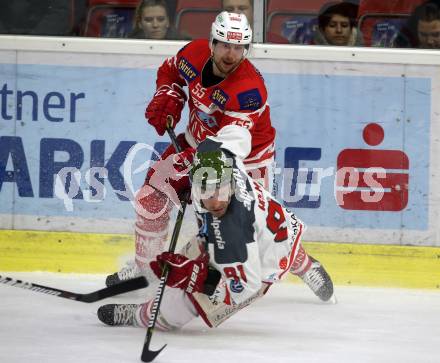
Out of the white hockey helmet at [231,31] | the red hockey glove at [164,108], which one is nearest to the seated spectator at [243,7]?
the red hockey glove at [164,108]

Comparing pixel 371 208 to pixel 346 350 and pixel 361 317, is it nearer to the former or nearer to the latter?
pixel 361 317

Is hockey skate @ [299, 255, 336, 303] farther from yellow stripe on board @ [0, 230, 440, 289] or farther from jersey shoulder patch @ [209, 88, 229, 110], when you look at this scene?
jersey shoulder patch @ [209, 88, 229, 110]

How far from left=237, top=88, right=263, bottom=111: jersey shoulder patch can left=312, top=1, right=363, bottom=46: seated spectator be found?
3.53ft

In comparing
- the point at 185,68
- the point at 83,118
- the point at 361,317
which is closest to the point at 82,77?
the point at 83,118

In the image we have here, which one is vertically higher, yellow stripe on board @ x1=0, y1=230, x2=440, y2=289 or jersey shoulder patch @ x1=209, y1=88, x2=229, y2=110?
jersey shoulder patch @ x1=209, y1=88, x2=229, y2=110

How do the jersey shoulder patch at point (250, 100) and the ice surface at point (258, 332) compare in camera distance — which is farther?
the jersey shoulder patch at point (250, 100)

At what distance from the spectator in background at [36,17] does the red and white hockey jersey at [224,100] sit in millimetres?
867

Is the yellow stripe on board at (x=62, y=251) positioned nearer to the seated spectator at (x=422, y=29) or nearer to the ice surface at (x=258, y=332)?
the ice surface at (x=258, y=332)

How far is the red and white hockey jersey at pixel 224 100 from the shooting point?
4.50 metres

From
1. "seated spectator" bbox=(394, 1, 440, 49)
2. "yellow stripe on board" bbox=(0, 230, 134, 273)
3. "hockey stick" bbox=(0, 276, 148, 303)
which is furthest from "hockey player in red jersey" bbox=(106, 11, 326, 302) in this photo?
"seated spectator" bbox=(394, 1, 440, 49)

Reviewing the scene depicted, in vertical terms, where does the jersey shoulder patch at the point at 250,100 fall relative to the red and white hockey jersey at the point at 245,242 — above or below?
above

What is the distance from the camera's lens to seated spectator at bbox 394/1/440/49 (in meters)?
5.49

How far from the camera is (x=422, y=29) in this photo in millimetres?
5516

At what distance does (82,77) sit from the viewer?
5.53 meters
